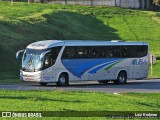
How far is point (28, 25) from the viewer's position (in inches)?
2340

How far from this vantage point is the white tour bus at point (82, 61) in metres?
35.8

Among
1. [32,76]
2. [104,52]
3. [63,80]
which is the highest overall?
[104,52]

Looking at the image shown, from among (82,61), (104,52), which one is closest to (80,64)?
(82,61)

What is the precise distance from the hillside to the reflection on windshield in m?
9.13

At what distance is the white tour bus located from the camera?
35.8 metres

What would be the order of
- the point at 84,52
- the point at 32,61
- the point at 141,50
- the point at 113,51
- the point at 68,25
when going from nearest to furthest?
the point at 32,61 < the point at 84,52 < the point at 113,51 < the point at 141,50 < the point at 68,25

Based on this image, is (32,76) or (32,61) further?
(32,61)

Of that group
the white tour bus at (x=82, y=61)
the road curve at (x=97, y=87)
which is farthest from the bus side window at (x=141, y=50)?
the road curve at (x=97, y=87)

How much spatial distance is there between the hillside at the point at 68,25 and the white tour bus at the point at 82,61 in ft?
32.2

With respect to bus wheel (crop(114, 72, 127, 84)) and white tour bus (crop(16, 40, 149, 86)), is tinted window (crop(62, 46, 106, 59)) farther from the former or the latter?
bus wheel (crop(114, 72, 127, 84))

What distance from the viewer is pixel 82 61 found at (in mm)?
37531

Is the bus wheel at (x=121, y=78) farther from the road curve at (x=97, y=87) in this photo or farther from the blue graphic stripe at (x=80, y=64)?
the road curve at (x=97, y=87)

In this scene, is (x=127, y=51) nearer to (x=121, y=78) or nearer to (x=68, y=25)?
(x=121, y=78)

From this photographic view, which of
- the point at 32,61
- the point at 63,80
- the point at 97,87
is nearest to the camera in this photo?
the point at 97,87
